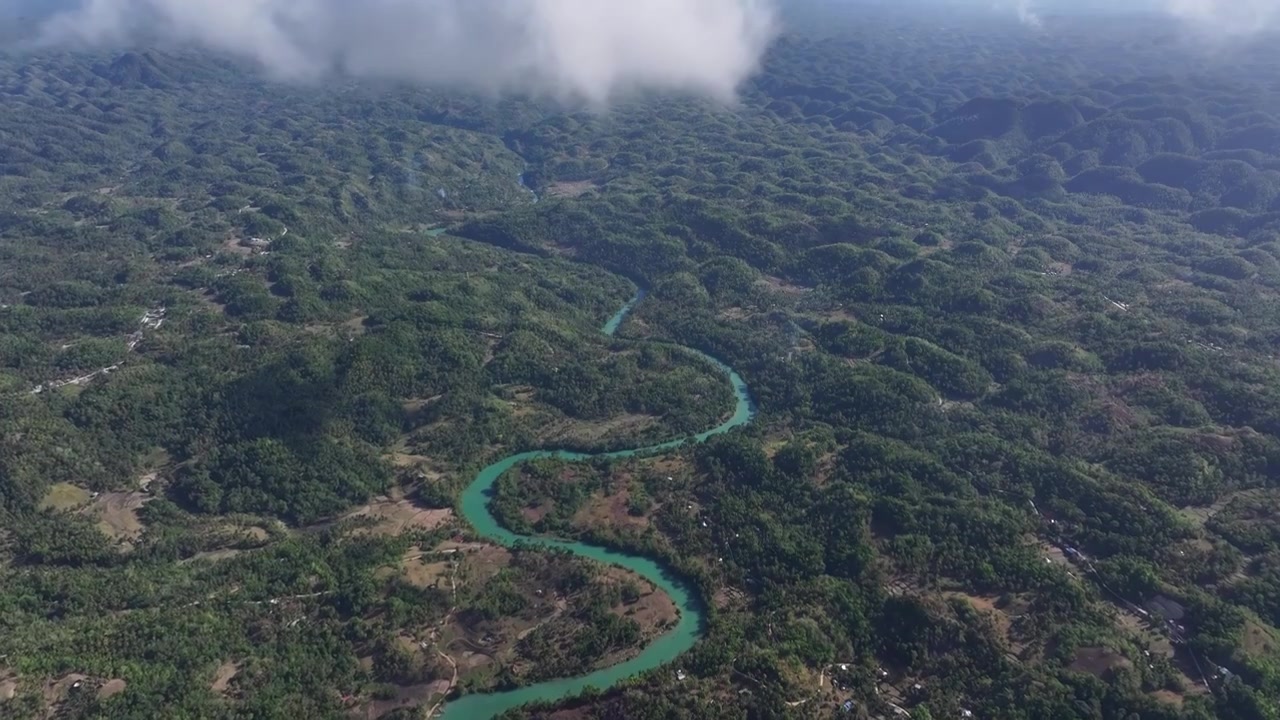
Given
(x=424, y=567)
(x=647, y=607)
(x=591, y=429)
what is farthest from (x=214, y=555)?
(x=591, y=429)

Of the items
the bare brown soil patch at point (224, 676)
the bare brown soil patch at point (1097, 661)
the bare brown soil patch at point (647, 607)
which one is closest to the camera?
the bare brown soil patch at point (224, 676)

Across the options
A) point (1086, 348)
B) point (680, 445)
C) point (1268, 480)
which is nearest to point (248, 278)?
point (680, 445)

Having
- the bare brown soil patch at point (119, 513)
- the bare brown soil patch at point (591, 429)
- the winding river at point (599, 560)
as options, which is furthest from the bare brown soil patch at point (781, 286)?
the bare brown soil patch at point (119, 513)

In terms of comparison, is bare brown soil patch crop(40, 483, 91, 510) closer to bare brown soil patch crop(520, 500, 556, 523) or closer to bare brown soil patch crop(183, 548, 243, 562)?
bare brown soil patch crop(183, 548, 243, 562)

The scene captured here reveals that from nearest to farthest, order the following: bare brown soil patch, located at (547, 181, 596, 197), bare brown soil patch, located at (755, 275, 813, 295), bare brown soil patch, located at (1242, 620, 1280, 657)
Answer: bare brown soil patch, located at (1242, 620, 1280, 657) → bare brown soil patch, located at (755, 275, 813, 295) → bare brown soil patch, located at (547, 181, 596, 197)

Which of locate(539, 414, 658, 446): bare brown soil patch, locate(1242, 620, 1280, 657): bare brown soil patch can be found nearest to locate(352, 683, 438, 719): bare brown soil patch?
locate(539, 414, 658, 446): bare brown soil patch

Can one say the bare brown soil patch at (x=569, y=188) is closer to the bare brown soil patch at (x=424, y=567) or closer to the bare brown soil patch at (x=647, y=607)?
the bare brown soil patch at (x=424, y=567)

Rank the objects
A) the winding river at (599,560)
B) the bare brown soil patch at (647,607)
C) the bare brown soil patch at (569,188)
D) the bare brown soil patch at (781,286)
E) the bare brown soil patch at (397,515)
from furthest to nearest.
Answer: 1. the bare brown soil patch at (569,188)
2. the bare brown soil patch at (781,286)
3. the bare brown soil patch at (397,515)
4. the bare brown soil patch at (647,607)
5. the winding river at (599,560)
